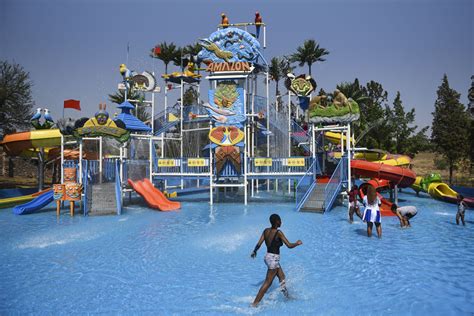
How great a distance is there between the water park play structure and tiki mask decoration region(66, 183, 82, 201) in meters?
0.04

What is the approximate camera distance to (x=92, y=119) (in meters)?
16.8

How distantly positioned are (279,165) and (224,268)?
1182 centimetres

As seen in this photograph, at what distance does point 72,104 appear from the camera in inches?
746

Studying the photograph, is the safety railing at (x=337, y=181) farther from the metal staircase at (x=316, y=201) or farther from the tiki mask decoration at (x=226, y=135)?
the tiki mask decoration at (x=226, y=135)

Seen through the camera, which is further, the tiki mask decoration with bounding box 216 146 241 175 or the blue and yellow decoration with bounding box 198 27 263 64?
the blue and yellow decoration with bounding box 198 27 263 64

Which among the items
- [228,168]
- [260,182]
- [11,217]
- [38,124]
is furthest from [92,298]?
[260,182]

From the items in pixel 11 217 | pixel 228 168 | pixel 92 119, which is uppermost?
pixel 92 119

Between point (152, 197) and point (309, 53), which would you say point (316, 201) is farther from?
point (309, 53)

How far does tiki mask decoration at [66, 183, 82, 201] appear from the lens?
1530 centimetres

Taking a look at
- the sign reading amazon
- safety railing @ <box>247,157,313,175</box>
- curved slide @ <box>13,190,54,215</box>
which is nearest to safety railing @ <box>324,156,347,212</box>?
safety railing @ <box>247,157,313,175</box>

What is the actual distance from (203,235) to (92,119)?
916cm

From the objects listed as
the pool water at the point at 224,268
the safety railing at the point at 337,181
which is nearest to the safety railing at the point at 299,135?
the safety railing at the point at 337,181

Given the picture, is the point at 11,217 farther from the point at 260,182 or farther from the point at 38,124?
the point at 260,182

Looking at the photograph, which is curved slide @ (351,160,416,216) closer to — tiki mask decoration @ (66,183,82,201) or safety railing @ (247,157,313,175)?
safety railing @ (247,157,313,175)
